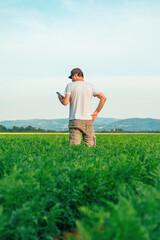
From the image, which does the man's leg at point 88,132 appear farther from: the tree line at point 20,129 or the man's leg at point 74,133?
the tree line at point 20,129

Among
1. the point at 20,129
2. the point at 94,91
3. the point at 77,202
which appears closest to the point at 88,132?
the point at 94,91

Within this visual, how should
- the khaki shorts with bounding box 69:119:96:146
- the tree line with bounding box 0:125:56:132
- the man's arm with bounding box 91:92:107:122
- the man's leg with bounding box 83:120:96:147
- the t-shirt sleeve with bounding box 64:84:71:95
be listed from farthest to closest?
1. the tree line with bounding box 0:125:56:132
2. the man's arm with bounding box 91:92:107:122
3. the man's leg with bounding box 83:120:96:147
4. the khaki shorts with bounding box 69:119:96:146
5. the t-shirt sleeve with bounding box 64:84:71:95

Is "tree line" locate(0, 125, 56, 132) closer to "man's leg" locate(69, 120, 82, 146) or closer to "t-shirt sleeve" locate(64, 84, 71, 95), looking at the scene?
"man's leg" locate(69, 120, 82, 146)

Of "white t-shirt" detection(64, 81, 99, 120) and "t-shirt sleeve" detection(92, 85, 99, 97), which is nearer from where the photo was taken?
"white t-shirt" detection(64, 81, 99, 120)

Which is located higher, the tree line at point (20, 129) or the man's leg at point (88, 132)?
the man's leg at point (88, 132)

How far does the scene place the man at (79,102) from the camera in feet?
23.0

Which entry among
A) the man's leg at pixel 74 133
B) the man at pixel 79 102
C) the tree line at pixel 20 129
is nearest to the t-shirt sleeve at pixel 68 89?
the man at pixel 79 102

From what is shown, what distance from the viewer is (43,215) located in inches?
117

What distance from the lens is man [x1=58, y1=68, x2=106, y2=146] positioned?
702 cm

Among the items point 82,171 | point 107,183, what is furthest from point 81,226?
point 107,183

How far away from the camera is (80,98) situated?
705cm

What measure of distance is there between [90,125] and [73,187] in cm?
397

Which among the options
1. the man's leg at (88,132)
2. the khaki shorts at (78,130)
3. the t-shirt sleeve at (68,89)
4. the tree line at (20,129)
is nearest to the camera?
the t-shirt sleeve at (68,89)

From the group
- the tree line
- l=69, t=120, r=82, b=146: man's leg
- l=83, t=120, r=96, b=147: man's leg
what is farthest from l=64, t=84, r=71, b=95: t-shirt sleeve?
the tree line
